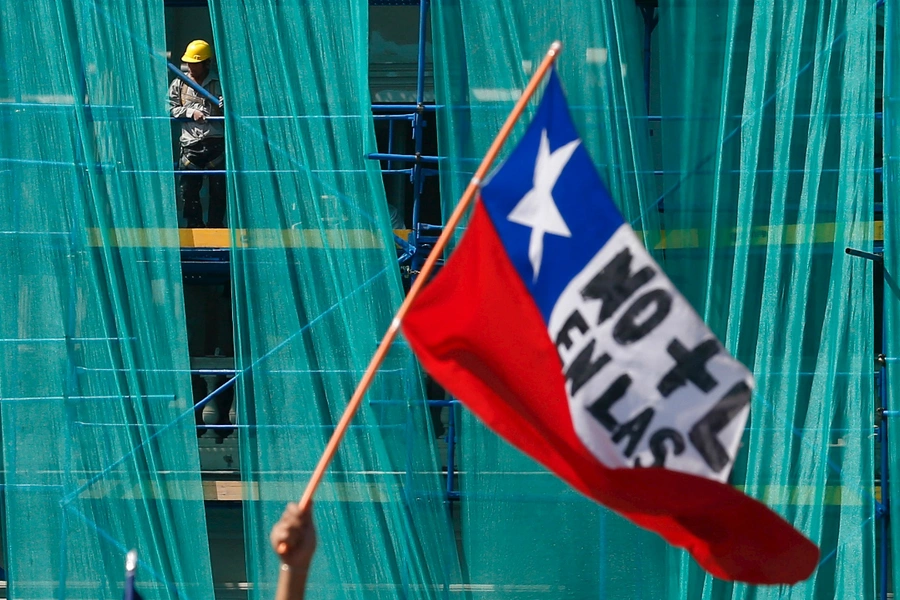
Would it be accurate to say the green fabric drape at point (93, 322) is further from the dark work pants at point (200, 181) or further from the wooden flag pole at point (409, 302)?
the wooden flag pole at point (409, 302)

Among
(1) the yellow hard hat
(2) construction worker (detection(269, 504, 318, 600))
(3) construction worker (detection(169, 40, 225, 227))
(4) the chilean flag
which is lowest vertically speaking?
(2) construction worker (detection(269, 504, 318, 600))

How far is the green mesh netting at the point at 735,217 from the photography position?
229 inches

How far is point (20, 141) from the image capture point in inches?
254

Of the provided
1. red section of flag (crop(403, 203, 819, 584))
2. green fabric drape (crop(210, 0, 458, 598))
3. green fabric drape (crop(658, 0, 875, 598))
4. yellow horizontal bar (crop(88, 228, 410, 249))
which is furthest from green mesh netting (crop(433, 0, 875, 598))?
red section of flag (crop(403, 203, 819, 584))

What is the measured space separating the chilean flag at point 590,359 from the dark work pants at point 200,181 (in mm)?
3761

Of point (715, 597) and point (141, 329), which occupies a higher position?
point (141, 329)

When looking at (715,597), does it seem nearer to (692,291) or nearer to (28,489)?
(692,291)

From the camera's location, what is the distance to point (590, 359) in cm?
348

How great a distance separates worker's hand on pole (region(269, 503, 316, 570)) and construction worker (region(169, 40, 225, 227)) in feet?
13.2

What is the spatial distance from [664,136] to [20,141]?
2.93m

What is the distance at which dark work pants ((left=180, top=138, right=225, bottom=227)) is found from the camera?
720 cm

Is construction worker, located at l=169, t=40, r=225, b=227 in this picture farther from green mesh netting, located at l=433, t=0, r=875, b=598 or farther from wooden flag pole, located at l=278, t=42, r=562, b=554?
wooden flag pole, located at l=278, t=42, r=562, b=554

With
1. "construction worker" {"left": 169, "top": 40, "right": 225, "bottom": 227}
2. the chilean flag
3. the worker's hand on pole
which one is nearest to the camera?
the worker's hand on pole

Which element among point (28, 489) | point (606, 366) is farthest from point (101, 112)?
point (606, 366)
